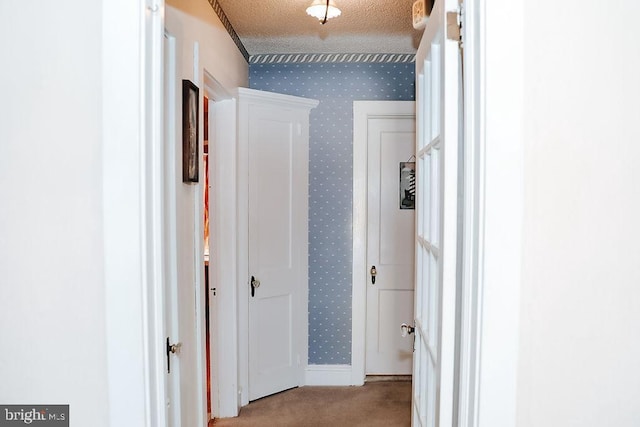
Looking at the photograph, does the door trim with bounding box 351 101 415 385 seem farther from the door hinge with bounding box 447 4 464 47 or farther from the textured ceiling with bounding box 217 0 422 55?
the door hinge with bounding box 447 4 464 47

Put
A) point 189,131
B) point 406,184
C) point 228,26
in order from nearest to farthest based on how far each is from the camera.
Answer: point 189,131, point 228,26, point 406,184

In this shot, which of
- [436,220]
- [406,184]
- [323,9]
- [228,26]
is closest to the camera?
[436,220]

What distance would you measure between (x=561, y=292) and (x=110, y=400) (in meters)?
1.04

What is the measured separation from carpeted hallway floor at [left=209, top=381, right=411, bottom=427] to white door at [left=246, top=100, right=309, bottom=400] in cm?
13

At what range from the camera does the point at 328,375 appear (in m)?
3.29

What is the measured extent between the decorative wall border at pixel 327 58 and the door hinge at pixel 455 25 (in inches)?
89.0

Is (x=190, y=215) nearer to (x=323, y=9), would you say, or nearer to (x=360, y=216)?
(x=323, y=9)

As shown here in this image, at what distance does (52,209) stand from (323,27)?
2.26 meters

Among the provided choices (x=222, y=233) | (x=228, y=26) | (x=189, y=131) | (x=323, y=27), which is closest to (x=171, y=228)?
(x=189, y=131)

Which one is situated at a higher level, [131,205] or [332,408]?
[131,205]

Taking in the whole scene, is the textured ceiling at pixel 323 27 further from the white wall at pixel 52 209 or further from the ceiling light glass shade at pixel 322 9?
the white wall at pixel 52 209

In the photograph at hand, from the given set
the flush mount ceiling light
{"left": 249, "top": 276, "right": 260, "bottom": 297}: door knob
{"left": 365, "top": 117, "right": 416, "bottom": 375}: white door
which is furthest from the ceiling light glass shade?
{"left": 249, "top": 276, "right": 260, "bottom": 297}: door knob

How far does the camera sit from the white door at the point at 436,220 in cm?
108

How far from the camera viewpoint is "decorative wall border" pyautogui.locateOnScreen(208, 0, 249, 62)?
228 cm
